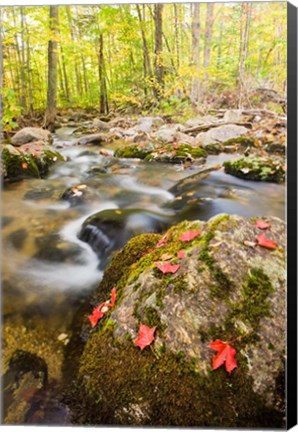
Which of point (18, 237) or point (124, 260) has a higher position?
point (18, 237)

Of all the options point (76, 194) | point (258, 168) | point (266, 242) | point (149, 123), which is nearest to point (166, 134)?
point (149, 123)

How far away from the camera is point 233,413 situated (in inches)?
66.6

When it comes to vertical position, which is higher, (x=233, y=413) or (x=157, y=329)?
(x=157, y=329)

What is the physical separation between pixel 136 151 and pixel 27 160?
2.74ft

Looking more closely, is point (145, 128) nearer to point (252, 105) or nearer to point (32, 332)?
point (252, 105)

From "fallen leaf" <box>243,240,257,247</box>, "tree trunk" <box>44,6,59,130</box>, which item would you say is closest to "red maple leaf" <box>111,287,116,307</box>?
"fallen leaf" <box>243,240,257,247</box>

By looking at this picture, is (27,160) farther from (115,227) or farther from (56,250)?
(115,227)

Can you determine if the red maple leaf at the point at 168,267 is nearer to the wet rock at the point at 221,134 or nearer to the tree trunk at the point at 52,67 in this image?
the wet rock at the point at 221,134

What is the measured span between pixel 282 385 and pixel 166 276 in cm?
84

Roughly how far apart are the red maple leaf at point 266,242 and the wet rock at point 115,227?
637 millimetres

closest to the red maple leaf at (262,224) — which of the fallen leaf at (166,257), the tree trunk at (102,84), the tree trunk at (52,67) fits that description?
the fallen leaf at (166,257)

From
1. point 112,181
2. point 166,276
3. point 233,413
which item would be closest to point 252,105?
point 112,181

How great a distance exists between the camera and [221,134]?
2.28m

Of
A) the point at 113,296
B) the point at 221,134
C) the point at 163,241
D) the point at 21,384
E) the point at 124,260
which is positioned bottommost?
the point at 21,384
